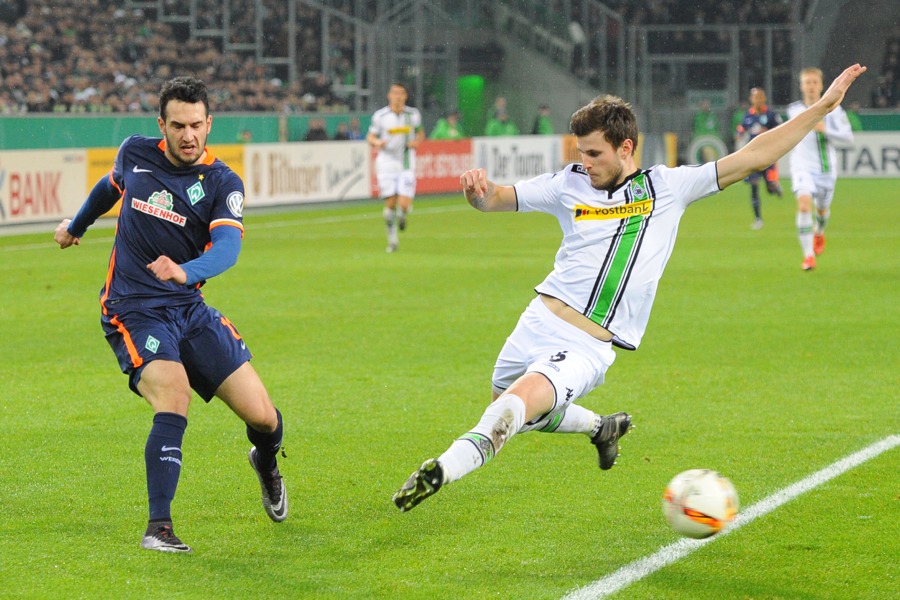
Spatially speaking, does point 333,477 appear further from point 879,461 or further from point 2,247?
point 2,247

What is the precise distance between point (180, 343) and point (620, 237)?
6.19ft

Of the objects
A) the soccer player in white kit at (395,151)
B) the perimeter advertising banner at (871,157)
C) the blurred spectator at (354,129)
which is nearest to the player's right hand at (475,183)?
the soccer player in white kit at (395,151)

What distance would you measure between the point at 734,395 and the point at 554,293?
3.58 m

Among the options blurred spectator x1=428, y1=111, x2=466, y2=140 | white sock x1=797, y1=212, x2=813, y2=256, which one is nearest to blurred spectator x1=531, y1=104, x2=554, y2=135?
blurred spectator x1=428, y1=111, x2=466, y2=140

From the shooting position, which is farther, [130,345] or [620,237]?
[620,237]

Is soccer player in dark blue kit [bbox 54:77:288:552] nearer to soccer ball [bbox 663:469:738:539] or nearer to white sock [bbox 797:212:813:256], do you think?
soccer ball [bbox 663:469:738:539]

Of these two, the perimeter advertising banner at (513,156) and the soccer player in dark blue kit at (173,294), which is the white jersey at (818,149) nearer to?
the soccer player in dark blue kit at (173,294)

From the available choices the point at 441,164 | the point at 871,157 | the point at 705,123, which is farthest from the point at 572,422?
the point at 705,123

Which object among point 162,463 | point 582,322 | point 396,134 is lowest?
point 162,463

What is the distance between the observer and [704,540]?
5512mm

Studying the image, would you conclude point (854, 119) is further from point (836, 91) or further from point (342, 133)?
point (836, 91)

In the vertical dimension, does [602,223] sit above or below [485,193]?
below

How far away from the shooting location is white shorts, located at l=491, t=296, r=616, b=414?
5262mm

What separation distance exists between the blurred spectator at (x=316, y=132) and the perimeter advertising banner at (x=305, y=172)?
2.05m
